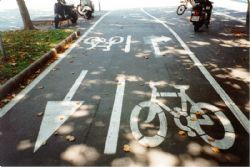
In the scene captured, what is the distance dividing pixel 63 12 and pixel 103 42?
535cm

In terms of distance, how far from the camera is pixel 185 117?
18.2ft

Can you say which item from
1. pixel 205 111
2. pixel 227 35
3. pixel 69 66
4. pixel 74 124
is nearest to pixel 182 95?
pixel 205 111

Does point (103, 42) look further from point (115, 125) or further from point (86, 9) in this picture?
point (86, 9)

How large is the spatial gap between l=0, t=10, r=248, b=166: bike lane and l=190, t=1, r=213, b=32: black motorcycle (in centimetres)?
360

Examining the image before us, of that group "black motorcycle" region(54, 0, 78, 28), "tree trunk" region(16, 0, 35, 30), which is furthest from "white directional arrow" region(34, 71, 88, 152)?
"black motorcycle" region(54, 0, 78, 28)

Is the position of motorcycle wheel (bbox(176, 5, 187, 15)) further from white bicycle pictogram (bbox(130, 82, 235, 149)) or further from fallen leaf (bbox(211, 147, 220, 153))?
fallen leaf (bbox(211, 147, 220, 153))

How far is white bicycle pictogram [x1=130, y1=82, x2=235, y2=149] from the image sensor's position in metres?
4.85

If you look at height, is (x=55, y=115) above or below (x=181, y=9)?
below

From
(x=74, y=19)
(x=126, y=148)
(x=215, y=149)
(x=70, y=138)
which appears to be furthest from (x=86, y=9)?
(x=215, y=149)

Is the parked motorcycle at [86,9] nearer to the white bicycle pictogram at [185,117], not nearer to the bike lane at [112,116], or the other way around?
the bike lane at [112,116]

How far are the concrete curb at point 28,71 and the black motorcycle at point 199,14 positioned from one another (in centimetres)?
562

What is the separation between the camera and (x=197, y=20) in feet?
43.7

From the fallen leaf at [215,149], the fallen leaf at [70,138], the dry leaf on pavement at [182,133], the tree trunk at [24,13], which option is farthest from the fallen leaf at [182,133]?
the tree trunk at [24,13]

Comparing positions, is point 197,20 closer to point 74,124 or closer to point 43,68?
point 43,68
